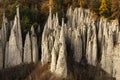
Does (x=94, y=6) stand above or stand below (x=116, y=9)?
above

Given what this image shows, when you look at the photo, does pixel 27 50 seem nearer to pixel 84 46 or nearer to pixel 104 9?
pixel 84 46

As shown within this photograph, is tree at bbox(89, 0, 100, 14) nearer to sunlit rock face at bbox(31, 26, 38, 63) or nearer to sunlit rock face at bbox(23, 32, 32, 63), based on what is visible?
sunlit rock face at bbox(31, 26, 38, 63)

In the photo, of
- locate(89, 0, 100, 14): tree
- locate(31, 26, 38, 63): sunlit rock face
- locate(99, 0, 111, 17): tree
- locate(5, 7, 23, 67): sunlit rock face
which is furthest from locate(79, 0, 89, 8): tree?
locate(5, 7, 23, 67): sunlit rock face

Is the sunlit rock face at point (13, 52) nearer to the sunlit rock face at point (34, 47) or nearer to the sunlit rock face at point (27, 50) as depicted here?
the sunlit rock face at point (27, 50)

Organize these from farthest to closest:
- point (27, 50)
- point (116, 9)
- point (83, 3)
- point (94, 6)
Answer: point (83, 3), point (94, 6), point (116, 9), point (27, 50)

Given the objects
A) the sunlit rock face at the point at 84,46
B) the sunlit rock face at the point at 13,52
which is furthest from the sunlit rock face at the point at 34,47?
the sunlit rock face at the point at 13,52

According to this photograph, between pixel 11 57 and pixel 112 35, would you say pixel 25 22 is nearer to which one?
pixel 11 57

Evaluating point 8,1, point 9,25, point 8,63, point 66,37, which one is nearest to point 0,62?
point 8,63

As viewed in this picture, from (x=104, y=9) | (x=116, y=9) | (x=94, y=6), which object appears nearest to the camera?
(x=116, y=9)

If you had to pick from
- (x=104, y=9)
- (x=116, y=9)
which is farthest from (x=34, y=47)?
(x=116, y=9)
